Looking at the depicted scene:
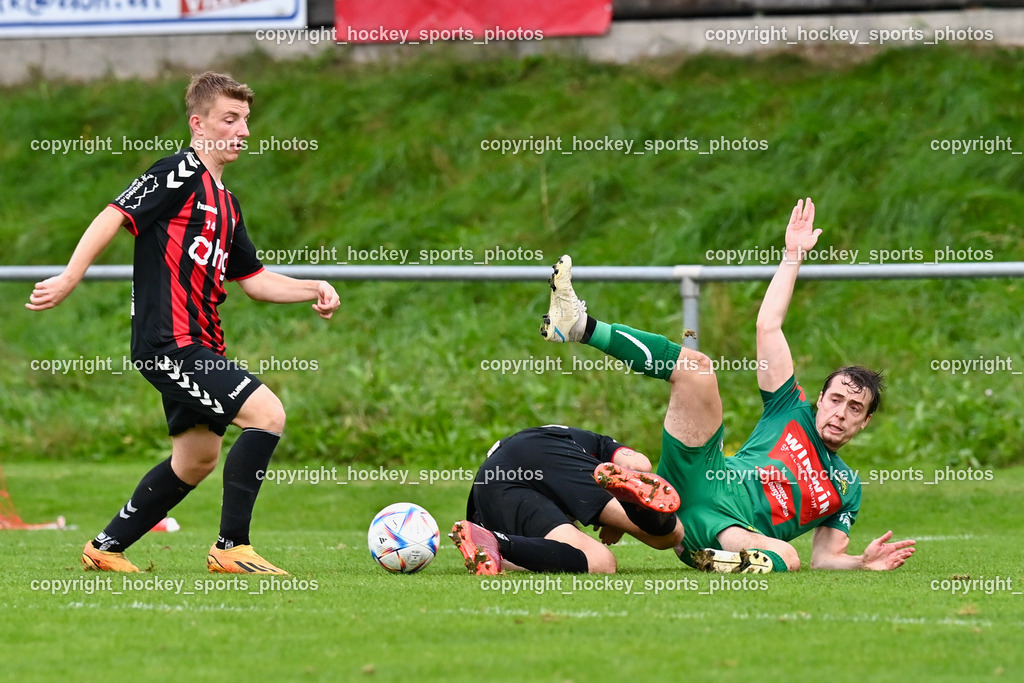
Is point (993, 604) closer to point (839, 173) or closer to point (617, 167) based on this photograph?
point (839, 173)

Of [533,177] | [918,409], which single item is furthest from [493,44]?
[918,409]

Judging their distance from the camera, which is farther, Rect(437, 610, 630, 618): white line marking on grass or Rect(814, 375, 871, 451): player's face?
Rect(814, 375, 871, 451): player's face

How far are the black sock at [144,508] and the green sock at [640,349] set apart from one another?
6.41 ft

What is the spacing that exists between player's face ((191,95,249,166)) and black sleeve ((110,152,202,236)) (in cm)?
12

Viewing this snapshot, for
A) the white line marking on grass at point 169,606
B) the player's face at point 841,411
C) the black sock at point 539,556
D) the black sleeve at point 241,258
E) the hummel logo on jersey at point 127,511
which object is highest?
the black sleeve at point 241,258

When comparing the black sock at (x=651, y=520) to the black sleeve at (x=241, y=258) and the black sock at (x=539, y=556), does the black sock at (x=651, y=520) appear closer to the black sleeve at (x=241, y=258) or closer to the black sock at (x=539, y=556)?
the black sock at (x=539, y=556)

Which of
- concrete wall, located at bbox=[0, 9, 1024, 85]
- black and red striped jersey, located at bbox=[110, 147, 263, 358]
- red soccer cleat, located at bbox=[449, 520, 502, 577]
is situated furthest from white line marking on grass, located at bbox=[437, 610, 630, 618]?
concrete wall, located at bbox=[0, 9, 1024, 85]

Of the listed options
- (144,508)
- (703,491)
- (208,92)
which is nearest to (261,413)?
(144,508)

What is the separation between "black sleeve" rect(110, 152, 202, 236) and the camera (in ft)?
17.9

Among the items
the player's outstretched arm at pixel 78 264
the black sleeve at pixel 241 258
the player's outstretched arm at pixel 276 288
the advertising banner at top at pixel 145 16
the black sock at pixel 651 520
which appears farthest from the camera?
→ the advertising banner at top at pixel 145 16

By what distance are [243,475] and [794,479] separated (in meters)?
2.51

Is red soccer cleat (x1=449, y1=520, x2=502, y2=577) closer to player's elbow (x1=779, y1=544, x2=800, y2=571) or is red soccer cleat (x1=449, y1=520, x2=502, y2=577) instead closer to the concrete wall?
player's elbow (x1=779, y1=544, x2=800, y2=571)

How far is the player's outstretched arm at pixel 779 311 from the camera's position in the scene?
607cm

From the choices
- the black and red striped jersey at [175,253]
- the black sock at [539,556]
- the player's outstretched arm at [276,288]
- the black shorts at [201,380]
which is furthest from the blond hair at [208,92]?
the black sock at [539,556]
